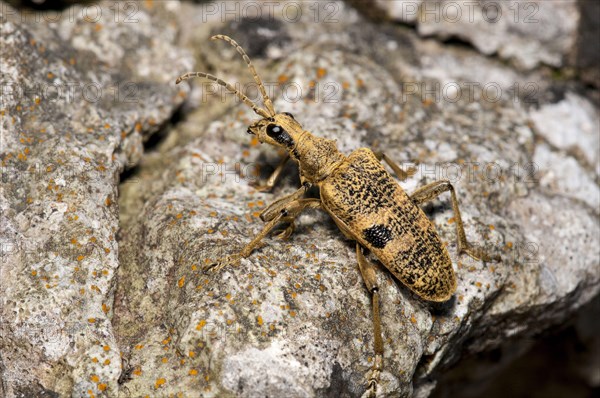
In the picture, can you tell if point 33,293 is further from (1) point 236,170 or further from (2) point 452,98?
(2) point 452,98

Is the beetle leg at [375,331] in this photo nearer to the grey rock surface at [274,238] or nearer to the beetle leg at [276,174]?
the grey rock surface at [274,238]

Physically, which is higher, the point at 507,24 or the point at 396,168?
the point at 507,24

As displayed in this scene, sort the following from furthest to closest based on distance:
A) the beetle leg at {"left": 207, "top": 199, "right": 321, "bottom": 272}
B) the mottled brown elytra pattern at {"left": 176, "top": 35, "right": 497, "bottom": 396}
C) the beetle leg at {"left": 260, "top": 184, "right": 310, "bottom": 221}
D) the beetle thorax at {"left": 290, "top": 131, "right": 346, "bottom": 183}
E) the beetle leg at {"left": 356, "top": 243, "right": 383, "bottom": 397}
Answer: the beetle thorax at {"left": 290, "top": 131, "right": 346, "bottom": 183}, the beetle leg at {"left": 260, "top": 184, "right": 310, "bottom": 221}, the mottled brown elytra pattern at {"left": 176, "top": 35, "right": 497, "bottom": 396}, the beetle leg at {"left": 207, "top": 199, "right": 321, "bottom": 272}, the beetle leg at {"left": 356, "top": 243, "right": 383, "bottom": 397}

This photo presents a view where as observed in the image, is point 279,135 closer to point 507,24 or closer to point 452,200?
point 452,200

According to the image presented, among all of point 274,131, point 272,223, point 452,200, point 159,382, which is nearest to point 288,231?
point 272,223

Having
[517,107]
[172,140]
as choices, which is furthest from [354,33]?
[172,140]

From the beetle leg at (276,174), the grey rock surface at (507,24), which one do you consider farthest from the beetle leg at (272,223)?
the grey rock surface at (507,24)

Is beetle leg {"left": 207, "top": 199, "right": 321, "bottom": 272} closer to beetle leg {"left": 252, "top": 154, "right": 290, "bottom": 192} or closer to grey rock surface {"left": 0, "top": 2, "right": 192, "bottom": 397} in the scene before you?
beetle leg {"left": 252, "top": 154, "right": 290, "bottom": 192}

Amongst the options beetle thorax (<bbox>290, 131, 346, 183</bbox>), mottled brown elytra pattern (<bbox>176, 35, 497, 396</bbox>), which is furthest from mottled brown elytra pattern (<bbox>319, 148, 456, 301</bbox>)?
beetle thorax (<bbox>290, 131, 346, 183</bbox>)
